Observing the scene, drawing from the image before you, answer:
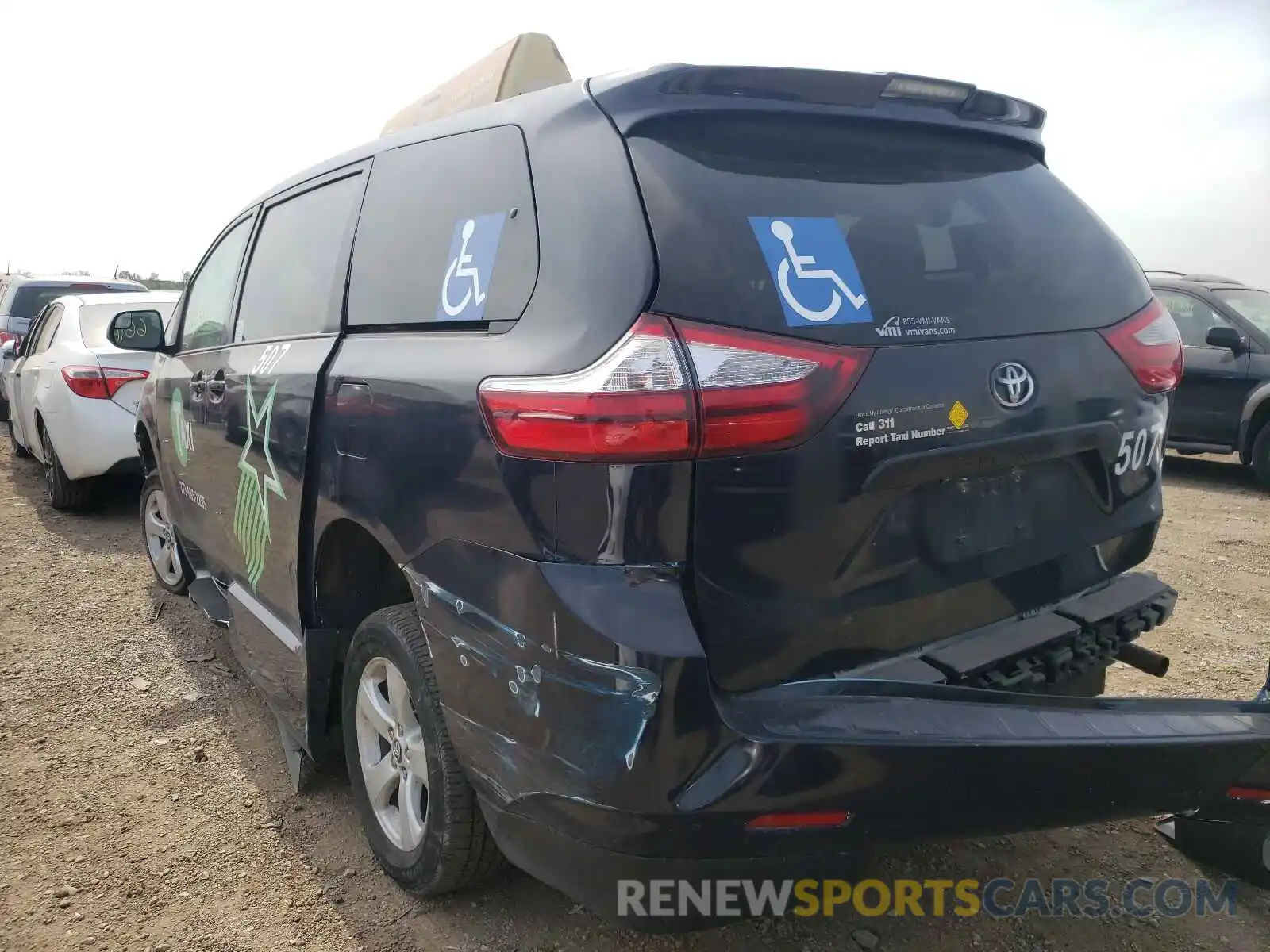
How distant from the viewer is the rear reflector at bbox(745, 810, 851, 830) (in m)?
1.63

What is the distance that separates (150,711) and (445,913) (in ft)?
6.06

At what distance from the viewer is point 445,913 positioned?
236cm

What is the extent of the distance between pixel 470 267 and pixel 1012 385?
120 centimetres

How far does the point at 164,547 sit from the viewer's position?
481 centimetres

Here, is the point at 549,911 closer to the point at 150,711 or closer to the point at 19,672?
the point at 150,711

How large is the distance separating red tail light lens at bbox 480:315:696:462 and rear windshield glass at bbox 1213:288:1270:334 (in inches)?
319

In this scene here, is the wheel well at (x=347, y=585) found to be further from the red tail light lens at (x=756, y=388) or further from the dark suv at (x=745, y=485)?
the red tail light lens at (x=756, y=388)

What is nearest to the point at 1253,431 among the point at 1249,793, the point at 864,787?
the point at 1249,793

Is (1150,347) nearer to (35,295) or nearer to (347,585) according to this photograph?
(347,585)

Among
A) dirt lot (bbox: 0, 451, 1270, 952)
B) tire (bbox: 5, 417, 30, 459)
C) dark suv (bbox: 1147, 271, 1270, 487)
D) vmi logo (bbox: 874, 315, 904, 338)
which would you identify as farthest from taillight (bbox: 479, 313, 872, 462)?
tire (bbox: 5, 417, 30, 459)

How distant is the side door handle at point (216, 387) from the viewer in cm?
328

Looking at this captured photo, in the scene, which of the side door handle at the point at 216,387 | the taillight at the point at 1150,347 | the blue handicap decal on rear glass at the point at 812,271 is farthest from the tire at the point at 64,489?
the taillight at the point at 1150,347

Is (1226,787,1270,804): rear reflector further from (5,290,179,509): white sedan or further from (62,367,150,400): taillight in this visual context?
(62,367,150,400): taillight

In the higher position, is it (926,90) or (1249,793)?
(926,90)
